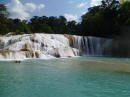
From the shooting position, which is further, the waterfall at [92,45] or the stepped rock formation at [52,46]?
the waterfall at [92,45]

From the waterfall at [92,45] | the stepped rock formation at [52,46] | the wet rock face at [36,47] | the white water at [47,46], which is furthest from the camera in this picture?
the waterfall at [92,45]

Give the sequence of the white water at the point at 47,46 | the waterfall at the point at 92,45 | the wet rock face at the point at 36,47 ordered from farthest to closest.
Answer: the waterfall at the point at 92,45, the wet rock face at the point at 36,47, the white water at the point at 47,46

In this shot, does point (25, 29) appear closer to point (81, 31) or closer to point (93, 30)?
point (81, 31)

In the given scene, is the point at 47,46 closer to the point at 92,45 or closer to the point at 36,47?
the point at 36,47

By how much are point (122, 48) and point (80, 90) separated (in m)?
23.2

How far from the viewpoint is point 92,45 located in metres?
25.0

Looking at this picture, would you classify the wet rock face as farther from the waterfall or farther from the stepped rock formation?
the waterfall

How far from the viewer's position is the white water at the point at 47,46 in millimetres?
15416

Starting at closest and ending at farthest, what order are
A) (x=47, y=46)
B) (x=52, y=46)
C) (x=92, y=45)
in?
(x=47, y=46) < (x=52, y=46) < (x=92, y=45)

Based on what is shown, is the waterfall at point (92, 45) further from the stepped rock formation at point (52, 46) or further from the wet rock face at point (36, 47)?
the wet rock face at point (36, 47)

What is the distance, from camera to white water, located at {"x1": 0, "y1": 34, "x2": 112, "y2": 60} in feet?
50.6

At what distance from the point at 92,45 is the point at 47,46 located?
8.77 meters

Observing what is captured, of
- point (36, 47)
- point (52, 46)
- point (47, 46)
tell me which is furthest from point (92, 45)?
point (36, 47)

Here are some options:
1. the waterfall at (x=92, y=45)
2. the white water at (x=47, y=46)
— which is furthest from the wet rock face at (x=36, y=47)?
the waterfall at (x=92, y=45)
